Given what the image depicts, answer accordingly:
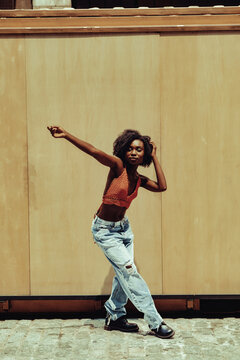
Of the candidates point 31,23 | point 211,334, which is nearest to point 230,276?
point 211,334

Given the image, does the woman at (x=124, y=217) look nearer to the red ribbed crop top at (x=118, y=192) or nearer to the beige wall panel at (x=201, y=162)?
the red ribbed crop top at (x=118, y=192)

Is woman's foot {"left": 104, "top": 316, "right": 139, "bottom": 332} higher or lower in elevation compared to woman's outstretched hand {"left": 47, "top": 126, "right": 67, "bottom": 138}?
lower

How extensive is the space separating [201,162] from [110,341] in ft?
6.95

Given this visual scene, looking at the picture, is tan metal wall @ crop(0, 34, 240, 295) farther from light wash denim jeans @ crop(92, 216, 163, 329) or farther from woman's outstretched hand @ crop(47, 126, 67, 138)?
woman's outstretched hand @ crop(47, 126, 67, 138)

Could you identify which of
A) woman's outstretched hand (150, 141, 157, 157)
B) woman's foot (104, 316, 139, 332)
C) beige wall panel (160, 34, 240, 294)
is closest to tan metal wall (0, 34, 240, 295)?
beige wall panel (160, 34, 240, 294)

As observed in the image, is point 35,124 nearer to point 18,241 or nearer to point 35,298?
point 18,241

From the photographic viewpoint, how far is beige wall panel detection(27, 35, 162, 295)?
5.85m

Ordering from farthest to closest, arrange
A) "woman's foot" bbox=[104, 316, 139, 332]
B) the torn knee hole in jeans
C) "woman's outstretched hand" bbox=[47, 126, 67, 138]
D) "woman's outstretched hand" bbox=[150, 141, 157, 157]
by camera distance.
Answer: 1. "woman's foot" bbox=[104, 316, 139, 332]
2. "woman's outstretched hand" bbox=[150, 141, 157, 157]
3. the torn knee hole in jeans
4. "woman's outstretched hand" bbox=[47, 126, 67, 138]

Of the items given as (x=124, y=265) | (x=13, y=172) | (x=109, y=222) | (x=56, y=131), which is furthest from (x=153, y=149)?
(x=13, y=172)

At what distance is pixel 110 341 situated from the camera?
5.29 meters

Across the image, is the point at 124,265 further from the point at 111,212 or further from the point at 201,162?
the point at 201,162

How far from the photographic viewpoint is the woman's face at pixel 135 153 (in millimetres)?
5254

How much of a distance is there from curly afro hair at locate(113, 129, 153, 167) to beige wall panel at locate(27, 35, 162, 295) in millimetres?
500

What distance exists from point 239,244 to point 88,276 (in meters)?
1.71
